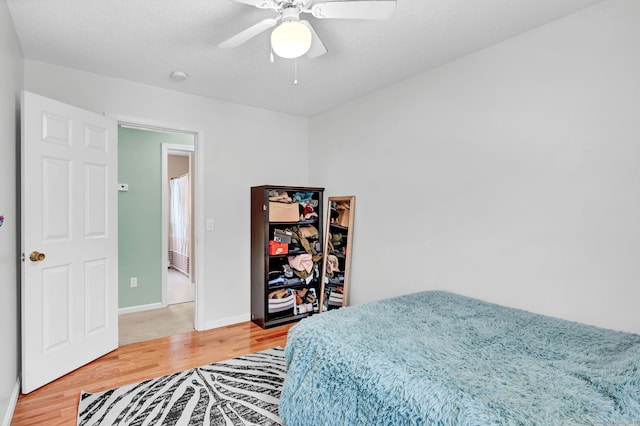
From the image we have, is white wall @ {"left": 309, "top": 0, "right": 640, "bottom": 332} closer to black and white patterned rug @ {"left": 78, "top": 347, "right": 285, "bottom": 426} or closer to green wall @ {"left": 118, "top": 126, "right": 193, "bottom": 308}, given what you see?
black and white patterned rug @ {"left": 78, "top": 347, "right": 285, "bottom": 426}

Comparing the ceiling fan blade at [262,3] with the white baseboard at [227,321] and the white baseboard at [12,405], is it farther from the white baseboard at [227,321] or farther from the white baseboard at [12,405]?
the white baseboard at [227,321]

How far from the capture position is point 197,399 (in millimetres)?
2107

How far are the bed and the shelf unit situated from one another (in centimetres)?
158

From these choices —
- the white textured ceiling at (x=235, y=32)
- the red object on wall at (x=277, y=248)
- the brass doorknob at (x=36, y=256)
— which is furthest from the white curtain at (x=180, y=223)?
the brass doorknob at (x=36, y=256)

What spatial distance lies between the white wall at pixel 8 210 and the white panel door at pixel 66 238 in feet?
0.23

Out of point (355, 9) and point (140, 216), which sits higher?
point (355, 9)

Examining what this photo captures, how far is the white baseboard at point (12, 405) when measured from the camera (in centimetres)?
184

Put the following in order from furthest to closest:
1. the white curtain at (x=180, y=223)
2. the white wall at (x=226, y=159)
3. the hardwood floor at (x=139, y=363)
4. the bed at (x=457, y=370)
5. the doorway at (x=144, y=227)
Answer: the white curtain at (x=180, y=223)
the doorway at (x=144, y=227)
the white wall at (x=226, y=159)
the hardwood floor at (x=139, y=363)
the bed at (x=457, y=370)

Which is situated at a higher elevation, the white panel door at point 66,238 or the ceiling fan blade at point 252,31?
the ceiling fan blade at point 252,31

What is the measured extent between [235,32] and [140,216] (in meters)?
2.72

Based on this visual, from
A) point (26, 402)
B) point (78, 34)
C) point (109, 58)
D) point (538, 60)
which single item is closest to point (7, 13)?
point (78, 34)

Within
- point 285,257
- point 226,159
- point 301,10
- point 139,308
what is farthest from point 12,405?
point 301,10

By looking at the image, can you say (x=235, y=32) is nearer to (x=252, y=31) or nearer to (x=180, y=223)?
(x=252, y=31)

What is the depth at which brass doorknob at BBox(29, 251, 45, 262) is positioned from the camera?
2.20 metres
